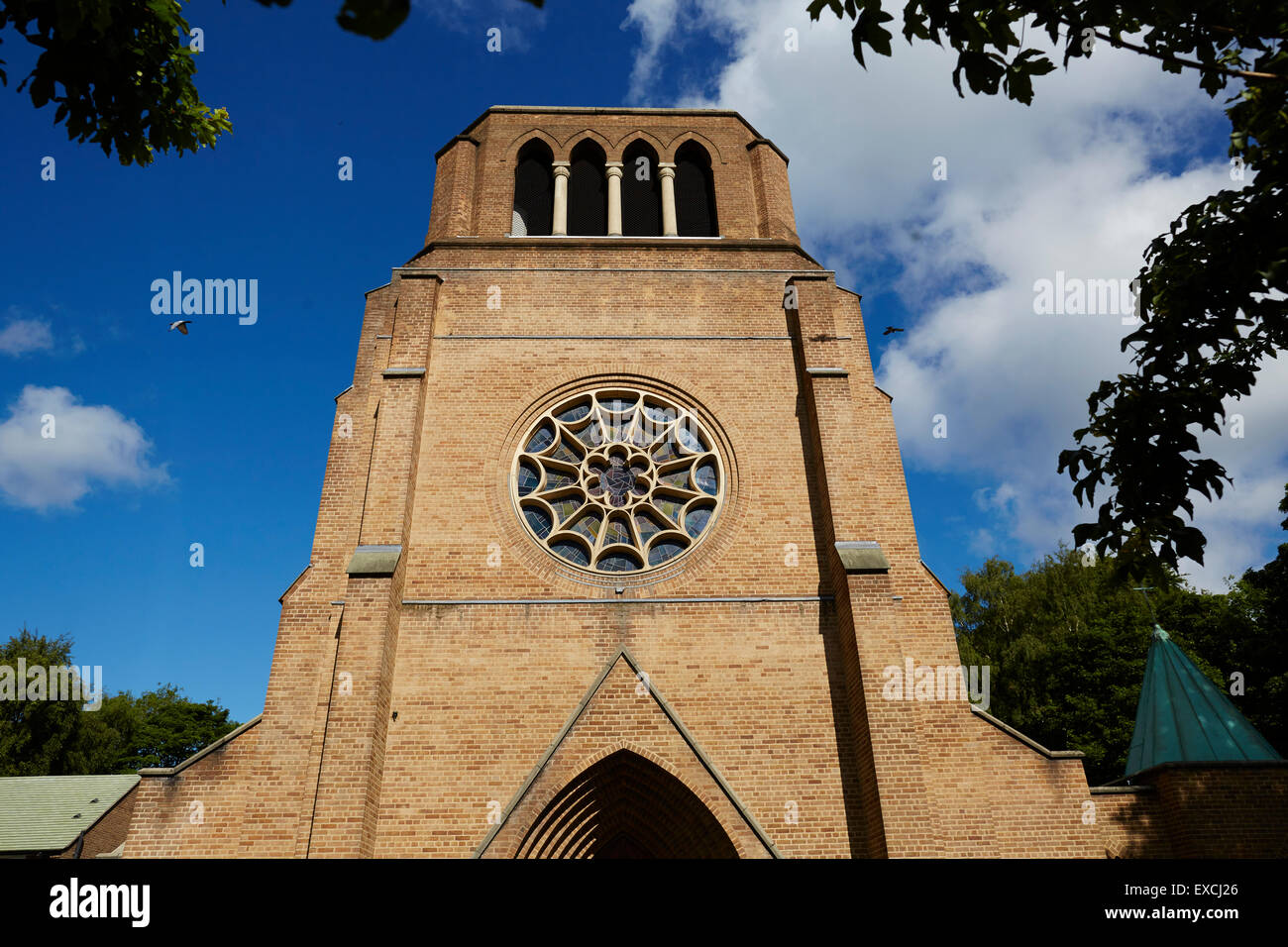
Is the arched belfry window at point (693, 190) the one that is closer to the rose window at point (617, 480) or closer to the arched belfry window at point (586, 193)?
the arched belfry window at point (586, 193)

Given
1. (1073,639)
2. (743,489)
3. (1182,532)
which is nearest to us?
(1182,532)

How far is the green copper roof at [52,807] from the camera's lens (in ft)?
73.3

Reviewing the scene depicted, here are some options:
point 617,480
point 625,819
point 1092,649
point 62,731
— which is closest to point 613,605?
point 617,480

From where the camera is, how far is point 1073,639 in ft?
88.9

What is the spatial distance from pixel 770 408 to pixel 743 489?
1588 mm

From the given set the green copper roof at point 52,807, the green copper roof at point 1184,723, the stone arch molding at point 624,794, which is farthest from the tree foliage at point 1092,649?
the green copper roof at point 52,807

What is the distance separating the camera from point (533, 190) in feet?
58.7

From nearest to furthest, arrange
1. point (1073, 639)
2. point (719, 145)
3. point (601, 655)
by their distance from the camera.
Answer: point (601, 655), point (719, 145), point (1073, 639)

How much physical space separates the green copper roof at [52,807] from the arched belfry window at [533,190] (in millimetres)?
20574

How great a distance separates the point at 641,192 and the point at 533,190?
7.84ft

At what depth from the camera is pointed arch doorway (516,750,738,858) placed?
32.1 feet
